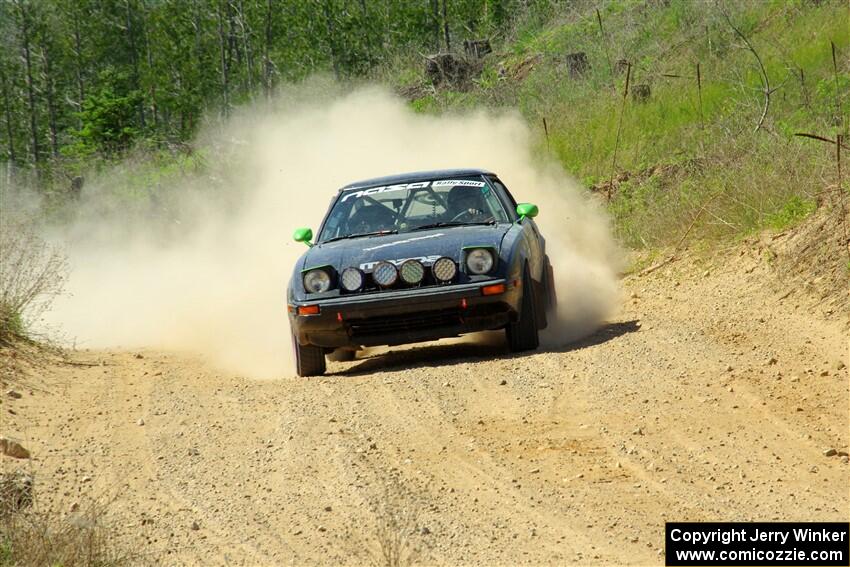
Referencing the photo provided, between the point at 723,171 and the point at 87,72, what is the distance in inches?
1991

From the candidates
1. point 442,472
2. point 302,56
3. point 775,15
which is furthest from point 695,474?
point 302,56

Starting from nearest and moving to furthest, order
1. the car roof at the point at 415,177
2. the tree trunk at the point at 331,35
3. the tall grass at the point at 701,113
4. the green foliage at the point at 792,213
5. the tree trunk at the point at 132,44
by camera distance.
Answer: the car roof at the point at 415,177 < the green foliage at the point at 792,213 < the tall grass at the point at 701,113 < the tree trunk at the point at 331,35 < the tree trunk at the point at 132,44

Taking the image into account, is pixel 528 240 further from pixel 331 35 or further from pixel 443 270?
pixel 331 35

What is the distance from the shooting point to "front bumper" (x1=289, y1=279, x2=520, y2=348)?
9.63 meters

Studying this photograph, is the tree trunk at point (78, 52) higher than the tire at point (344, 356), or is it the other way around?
the tree trunk at point (78, 52)

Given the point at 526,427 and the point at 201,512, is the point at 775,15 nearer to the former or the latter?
the point at 526,427

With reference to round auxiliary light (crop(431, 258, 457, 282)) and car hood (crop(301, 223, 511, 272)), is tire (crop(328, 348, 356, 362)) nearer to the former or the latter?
car hood (crop(301, 223, 511, 272))

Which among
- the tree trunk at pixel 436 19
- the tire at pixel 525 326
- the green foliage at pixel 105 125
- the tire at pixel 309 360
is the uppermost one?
the tree trunk at pixel 436 19

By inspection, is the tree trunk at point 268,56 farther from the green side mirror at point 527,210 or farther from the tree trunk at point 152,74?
the green side mirror at point 527,210

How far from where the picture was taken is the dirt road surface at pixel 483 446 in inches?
228

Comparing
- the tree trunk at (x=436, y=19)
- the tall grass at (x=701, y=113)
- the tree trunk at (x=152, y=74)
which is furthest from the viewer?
the tree trunk at (x=152, y=74)

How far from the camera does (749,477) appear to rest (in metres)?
6.20

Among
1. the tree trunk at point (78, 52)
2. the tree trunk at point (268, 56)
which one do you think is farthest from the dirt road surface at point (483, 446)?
the tree trunk at point (78, 52)

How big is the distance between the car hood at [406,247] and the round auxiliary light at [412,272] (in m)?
0.06
